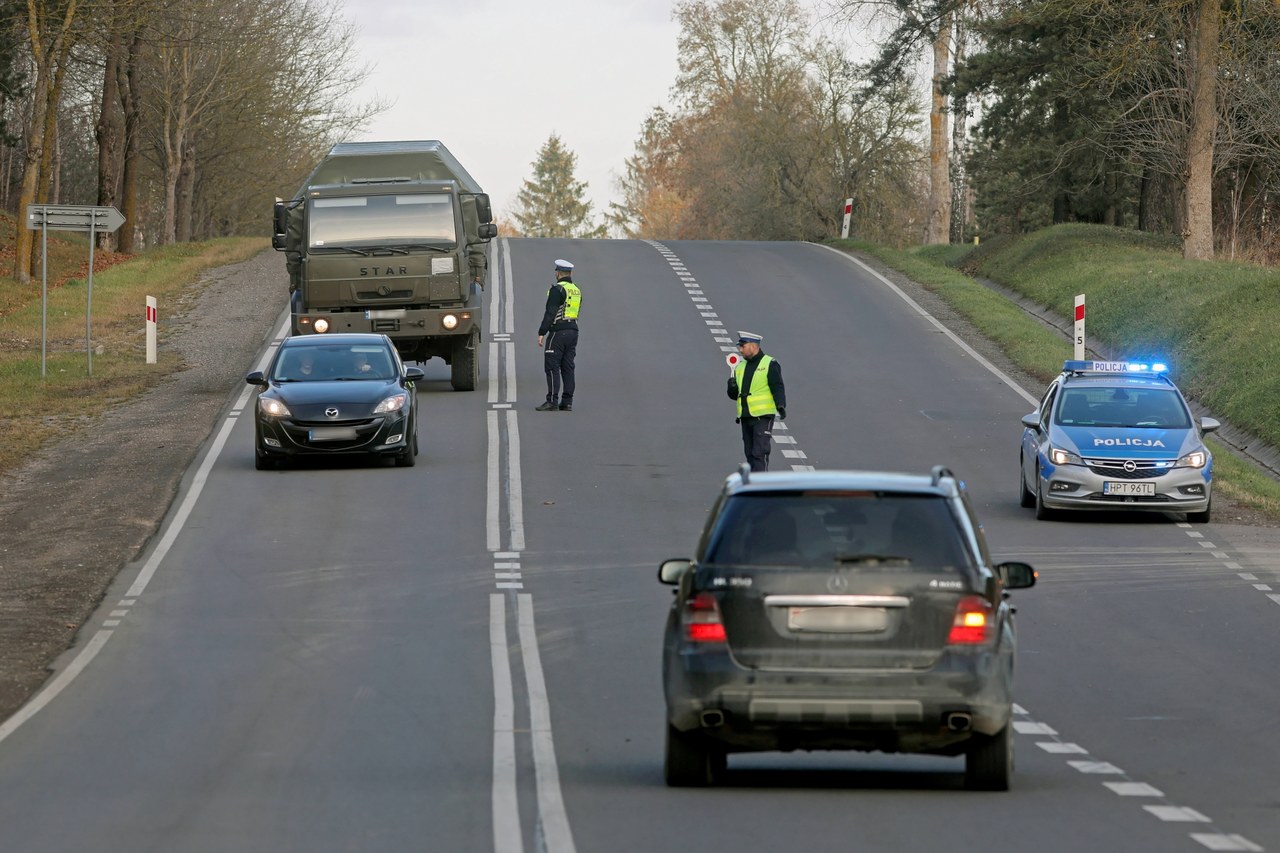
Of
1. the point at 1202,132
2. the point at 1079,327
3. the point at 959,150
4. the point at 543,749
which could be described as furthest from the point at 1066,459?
the point at 959,150

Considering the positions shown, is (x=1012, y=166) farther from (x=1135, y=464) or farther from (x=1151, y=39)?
(x=1135, y=464)

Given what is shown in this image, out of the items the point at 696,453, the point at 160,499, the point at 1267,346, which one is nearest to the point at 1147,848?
the point at 160,499

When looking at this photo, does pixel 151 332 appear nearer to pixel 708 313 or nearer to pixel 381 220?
pixel 381 220

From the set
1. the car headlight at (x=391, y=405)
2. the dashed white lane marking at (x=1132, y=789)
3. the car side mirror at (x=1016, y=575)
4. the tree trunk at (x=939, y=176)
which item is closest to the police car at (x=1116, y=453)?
the car headlight at (x=391, y=405)

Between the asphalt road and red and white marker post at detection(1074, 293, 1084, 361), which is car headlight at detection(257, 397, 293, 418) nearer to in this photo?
the asphalt road

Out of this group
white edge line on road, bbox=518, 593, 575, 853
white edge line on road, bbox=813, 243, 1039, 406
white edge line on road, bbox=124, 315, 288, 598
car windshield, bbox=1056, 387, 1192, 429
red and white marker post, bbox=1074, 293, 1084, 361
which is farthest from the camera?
red and white marker post, bbox=1074, 293, 1084, 361

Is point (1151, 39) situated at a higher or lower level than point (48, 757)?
higher

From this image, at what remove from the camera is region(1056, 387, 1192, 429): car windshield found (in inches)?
859

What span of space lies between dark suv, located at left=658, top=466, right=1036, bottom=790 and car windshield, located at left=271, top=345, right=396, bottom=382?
15.6 m

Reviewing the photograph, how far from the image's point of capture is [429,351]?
29.8 m

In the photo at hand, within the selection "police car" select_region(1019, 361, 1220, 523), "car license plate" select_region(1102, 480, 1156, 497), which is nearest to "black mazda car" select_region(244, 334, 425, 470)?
"police car" select_region(1019, 361, 1220, 523)

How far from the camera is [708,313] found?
38.9 m

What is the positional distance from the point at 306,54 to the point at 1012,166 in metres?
29.7

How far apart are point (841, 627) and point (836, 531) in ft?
1.39
